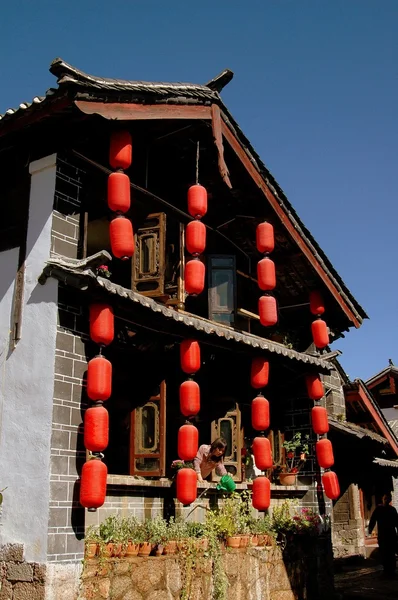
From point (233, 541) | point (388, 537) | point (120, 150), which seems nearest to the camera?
point (120, 150)

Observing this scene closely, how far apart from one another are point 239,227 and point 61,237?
5463 mm

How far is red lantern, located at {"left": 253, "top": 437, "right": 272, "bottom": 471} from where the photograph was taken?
1180cm

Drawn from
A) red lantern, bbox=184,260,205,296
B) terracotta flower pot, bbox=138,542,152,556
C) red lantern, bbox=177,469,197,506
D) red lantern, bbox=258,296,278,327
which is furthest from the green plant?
terracotta flower pot, bbox=138,542,152,556

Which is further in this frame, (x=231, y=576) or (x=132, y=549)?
(x=231, y=576)

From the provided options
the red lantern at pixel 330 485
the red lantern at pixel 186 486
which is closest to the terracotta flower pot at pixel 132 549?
the red lantern at pixel 186 486

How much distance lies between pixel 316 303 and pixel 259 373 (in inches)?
113

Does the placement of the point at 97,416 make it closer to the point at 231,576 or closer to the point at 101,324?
→ the point at 101,324

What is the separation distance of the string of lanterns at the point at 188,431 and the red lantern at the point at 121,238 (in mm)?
2019

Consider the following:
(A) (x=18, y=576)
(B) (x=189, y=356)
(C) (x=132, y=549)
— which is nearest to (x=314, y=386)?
(B) (x=189, y=356)

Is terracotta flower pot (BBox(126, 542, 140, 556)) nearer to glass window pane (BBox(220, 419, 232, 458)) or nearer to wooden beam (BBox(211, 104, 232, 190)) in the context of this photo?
glass window pane (BBox(220, 419, 232, 458))

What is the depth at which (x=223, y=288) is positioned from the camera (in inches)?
531

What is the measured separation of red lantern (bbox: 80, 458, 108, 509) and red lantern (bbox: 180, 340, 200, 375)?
2.59 m

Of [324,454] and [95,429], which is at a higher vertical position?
[324,454]

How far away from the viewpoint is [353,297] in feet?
49.8
